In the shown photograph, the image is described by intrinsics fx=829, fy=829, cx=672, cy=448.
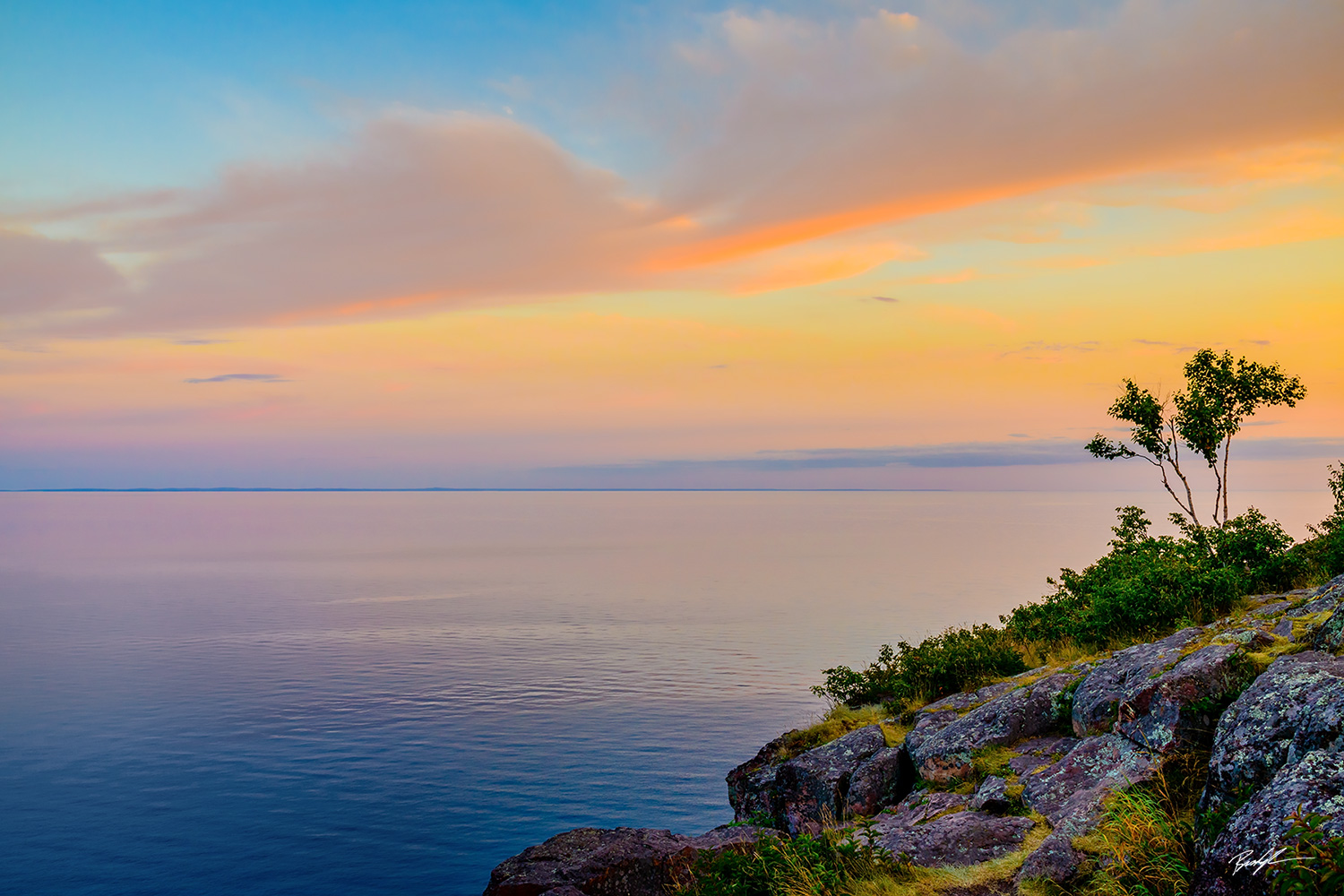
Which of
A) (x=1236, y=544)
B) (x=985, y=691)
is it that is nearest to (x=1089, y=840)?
(x=985, y=691)

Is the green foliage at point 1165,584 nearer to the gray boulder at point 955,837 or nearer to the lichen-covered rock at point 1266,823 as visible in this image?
the gray boulder at point 955,837

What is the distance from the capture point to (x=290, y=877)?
28750mm

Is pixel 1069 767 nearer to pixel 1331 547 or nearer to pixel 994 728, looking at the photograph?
pixel 994 728

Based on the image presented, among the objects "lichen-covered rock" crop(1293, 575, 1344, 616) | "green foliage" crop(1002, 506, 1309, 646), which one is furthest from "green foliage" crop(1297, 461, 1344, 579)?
"lichen-covered rock" crop(1293, 575, 1344, 616)

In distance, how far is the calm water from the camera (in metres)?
31.4

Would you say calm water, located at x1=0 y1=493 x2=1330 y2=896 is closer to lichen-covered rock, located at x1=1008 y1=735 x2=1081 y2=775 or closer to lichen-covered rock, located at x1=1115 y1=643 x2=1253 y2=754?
lichen-covered rock, located at x1=1008 y1=735 x2=1081 y2=775

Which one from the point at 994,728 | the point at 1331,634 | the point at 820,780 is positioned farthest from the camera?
the point at 820,780

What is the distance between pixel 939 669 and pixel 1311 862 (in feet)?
70.6

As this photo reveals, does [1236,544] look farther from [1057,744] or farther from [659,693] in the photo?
[659,693]

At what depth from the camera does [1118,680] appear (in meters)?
18.3

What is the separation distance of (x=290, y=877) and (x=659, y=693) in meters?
28.8
